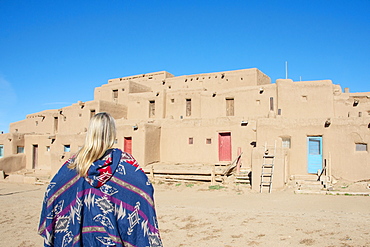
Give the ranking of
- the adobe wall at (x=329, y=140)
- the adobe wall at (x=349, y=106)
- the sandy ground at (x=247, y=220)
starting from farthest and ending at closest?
1. the adobe wall at (x=349, y=106)
2. the adobe wall at (x=329, y=140)
3. the sandy ground at (x=247, y=220)

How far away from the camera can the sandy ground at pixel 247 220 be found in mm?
6863

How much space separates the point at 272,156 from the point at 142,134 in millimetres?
8410

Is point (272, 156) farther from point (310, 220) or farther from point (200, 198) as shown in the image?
point (310, 220)

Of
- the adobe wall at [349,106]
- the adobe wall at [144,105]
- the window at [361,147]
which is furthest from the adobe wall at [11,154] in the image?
the window at [361,147]

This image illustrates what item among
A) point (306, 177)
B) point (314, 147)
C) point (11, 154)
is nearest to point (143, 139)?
point (306, 177)

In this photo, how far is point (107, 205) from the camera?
240cm

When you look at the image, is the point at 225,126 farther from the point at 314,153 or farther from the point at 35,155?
the point at 35,155

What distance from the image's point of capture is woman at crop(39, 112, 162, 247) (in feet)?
7.79

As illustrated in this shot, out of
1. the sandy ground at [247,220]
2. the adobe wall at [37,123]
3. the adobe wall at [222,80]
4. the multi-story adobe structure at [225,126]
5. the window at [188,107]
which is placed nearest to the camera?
the sandy ground at [247,220]

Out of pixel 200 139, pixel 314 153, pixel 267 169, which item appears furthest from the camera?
pixel 200 139

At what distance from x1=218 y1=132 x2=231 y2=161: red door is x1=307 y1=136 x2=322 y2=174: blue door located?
4.65 metres

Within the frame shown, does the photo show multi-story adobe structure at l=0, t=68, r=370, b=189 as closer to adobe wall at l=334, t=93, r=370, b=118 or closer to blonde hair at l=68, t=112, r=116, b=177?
adobe wall at l=334, t=93, r=370, b=118

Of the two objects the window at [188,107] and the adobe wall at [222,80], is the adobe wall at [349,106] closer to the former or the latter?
the adobe wall at [222,80]

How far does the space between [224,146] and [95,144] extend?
1628cm
